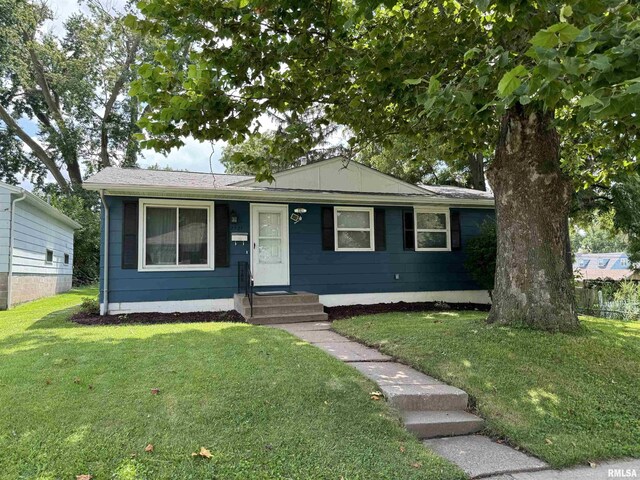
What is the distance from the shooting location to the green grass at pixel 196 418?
2486 mm

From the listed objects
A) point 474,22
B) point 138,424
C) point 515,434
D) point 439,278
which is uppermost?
point 474,22

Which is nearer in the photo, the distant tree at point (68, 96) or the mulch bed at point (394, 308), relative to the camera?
the mulch bed at point (394, 308)

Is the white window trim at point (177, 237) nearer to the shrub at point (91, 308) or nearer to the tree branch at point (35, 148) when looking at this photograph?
the shrub at point (91, 308)

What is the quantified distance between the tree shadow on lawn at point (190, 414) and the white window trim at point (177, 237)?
3.46m

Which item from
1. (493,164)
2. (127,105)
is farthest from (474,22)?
(127,105)

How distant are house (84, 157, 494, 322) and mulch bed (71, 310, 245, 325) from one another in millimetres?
302

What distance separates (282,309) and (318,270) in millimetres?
1825

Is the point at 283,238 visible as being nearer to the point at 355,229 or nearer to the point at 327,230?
the point at 327,230

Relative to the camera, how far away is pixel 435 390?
143 inches

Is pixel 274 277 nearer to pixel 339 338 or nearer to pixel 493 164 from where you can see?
pixel 339 338

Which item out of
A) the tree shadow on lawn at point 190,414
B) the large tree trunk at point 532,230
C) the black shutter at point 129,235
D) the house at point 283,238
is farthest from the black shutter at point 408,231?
the black shutter at point 129,235

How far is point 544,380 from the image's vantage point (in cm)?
388

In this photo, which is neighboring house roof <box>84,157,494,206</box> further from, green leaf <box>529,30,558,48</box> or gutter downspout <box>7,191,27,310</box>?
green leaf <box>529,30,558,48</box>

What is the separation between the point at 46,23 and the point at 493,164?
2455 centimetres
